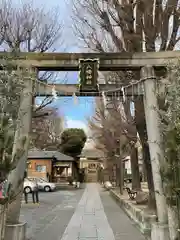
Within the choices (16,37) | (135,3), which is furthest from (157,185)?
(16,37)

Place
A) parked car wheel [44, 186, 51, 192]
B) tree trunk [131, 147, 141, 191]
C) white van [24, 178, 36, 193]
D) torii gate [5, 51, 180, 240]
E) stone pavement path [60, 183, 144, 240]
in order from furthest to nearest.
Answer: parked car wheel [44, 186, 51, 192]
white van [24, 178, 36, 193]
tree trunk [131, 147, 141, 191]
stone pavement path [60, 183, 144, 240]
torii gate [5, 51, 180, 240]

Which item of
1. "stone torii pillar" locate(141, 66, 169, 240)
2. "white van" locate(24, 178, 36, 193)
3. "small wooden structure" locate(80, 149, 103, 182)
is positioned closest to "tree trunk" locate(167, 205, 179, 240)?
"stone torii pillar" locate(141, 66, 169, 240)

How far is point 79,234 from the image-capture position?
932 cm

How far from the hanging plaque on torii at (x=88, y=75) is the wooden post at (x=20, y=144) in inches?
43.9

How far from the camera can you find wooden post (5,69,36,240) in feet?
23.0

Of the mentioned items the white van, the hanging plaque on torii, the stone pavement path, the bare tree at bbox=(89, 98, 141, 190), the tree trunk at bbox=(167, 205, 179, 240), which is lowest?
the stone pavement path

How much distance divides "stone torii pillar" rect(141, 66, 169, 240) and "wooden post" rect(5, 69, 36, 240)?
2.60 meters

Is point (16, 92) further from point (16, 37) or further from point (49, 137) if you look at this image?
point (49, 137)

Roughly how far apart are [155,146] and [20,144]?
9.57 feet

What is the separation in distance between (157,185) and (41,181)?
2585 centimetres

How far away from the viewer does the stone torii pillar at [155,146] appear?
6.90 m

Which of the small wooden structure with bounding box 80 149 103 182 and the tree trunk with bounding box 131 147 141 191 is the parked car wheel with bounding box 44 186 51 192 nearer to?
the tree trunk with bounding box 131 147 141 191

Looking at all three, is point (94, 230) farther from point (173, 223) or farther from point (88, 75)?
point (88, 75)

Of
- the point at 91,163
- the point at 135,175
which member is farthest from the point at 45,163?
the point at 91,163
